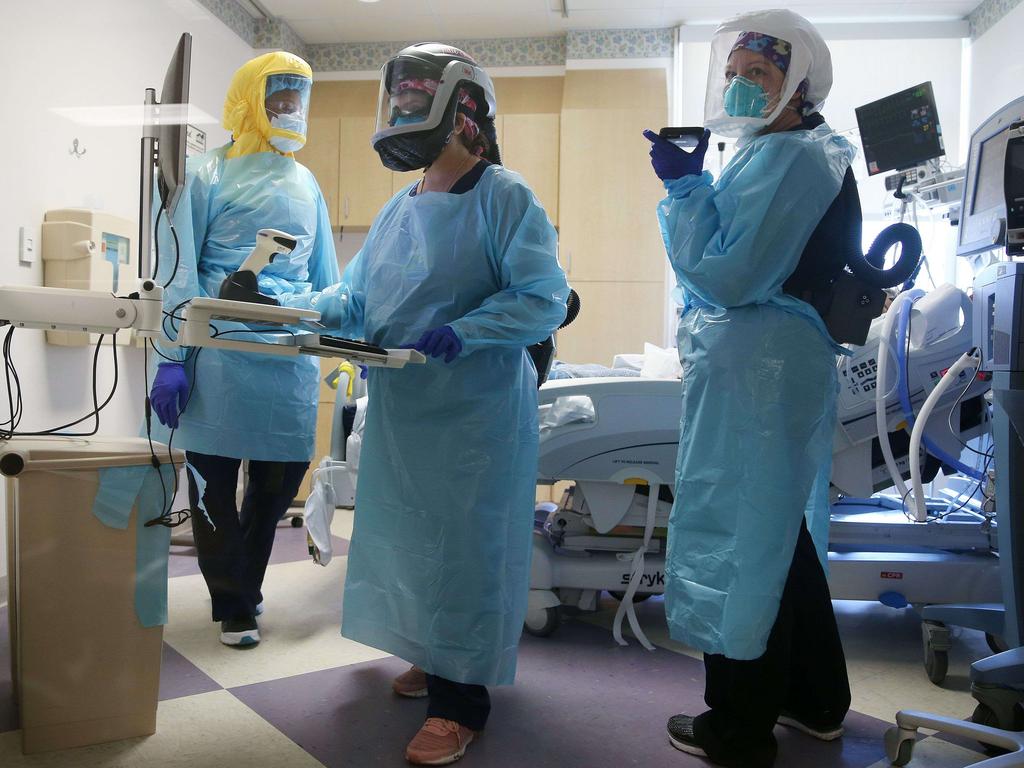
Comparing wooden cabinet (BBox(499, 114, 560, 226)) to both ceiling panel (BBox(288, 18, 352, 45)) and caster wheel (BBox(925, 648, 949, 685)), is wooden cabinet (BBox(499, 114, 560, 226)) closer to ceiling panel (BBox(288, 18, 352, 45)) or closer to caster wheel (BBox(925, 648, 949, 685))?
ceiling panel (BBox(288, 18, 352, 45))

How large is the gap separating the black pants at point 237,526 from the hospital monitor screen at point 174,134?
93 cm

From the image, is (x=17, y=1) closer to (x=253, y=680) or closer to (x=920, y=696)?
(x=253, y=680)

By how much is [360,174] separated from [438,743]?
156 inches

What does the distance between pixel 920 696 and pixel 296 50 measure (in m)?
4.64

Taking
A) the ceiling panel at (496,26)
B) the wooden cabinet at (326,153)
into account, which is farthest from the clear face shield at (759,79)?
the wooden cabinet at (326,153)

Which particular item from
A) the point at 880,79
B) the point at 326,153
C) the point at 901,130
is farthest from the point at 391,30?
the point at 901,130

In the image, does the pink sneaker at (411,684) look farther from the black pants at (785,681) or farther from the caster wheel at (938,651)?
the caster wheel at (938,651)

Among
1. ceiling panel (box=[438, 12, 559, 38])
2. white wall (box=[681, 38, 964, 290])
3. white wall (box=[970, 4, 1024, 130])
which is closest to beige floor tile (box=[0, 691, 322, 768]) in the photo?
white wall (box=[681, 38, 964, 290])

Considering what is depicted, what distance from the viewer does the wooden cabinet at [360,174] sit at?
4965mm

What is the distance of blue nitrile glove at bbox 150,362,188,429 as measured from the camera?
2111mm

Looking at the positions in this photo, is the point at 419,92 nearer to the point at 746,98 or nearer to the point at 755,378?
the point at 746,98

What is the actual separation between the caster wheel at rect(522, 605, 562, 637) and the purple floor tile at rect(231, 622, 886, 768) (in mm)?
156

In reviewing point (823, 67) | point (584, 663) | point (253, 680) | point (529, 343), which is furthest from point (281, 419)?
point (823, 67)

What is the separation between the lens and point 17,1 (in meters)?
2.70
